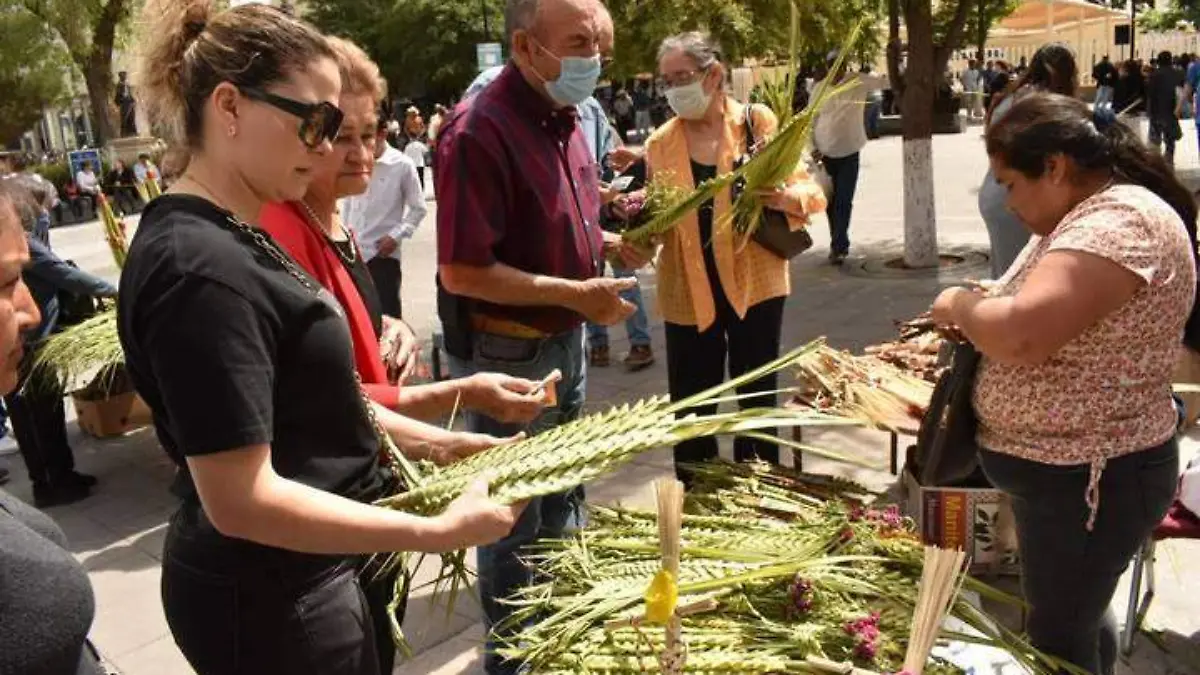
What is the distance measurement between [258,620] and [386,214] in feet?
15.8

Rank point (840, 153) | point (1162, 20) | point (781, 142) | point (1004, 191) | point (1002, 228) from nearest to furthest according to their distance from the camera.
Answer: point (781, 142), point (1004, 191), point (1002, 228), point (840, 153), point (1162, 20)

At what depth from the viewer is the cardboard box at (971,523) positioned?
342 centimetres

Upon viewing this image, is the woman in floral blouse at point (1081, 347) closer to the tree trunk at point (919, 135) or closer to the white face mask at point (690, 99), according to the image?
the white face mask at point (690, 99)

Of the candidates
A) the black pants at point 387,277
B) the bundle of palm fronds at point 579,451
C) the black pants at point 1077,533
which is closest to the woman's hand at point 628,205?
the black pants at point 1077,533

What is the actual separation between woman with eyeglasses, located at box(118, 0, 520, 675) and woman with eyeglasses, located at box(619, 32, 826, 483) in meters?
2.25

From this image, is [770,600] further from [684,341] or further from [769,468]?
[684,341]

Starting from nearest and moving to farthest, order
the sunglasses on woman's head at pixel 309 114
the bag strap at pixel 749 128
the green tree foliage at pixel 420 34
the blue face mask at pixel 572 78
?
1. the sunglasses on woman's head at pixel 309 114
2. the blue face mask at pixel 572 78
3. the bag strap at pixel 749 128
4. the green tree foliage at pixel 420 34

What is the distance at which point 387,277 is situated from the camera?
20.6 feet

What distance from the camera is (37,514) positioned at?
152 cm

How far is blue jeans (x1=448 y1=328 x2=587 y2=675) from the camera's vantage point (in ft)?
8.98

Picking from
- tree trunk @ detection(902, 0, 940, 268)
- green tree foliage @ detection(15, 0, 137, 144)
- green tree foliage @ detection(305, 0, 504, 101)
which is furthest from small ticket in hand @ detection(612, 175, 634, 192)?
green tree foliage @ detection(305, 0, 504, 101)

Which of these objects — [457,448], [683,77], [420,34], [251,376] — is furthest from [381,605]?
[420,34]

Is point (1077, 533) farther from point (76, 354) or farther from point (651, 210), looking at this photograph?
point (76, 354)

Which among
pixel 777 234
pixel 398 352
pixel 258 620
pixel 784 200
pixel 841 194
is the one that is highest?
pixel 784 200
